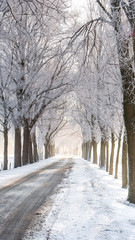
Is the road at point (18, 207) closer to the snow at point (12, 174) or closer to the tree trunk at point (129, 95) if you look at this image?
the snow at point (12, 174)

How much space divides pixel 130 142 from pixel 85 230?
3.65m

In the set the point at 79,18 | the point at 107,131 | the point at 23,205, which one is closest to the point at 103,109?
the point at 107,131

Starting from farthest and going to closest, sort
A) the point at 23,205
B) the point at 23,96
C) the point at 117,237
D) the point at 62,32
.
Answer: the point at 23,96 → the point at 62,32 → the point at 23,205 → the point at 117,237

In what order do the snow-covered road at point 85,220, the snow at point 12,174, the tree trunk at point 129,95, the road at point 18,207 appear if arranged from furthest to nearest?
the snow at point 12,174, the tree trunk at point 129,95, the road at point 18,207, the snow-covered road at point 85,220

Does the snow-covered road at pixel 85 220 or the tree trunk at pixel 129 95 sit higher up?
the tree trunk at pixel 129 95

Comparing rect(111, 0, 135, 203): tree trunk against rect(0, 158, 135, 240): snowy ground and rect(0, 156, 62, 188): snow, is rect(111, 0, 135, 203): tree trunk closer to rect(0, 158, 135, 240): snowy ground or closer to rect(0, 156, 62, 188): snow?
rect(0, 158, 135, 240): snowy ground

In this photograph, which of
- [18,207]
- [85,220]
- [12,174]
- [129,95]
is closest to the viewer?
[85,220]

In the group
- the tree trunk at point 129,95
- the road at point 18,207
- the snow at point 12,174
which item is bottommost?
the snow at point 12,174

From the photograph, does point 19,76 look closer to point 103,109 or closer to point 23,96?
point 23,96

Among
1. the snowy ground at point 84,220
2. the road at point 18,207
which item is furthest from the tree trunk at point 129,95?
the road at point 18,207

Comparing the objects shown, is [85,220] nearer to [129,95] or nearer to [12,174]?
[129,95]

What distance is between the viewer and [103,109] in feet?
64.6

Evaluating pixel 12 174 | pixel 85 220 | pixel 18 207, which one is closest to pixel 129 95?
pixel 85 220

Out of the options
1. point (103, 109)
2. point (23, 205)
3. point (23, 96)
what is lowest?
point (23, 205)
